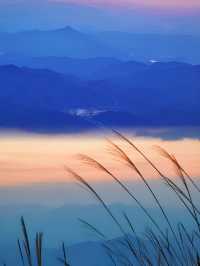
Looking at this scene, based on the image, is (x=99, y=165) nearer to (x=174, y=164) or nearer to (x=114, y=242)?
(x=174, y=164)

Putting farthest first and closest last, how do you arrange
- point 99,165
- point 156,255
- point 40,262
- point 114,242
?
point 114,242
point 156,255
point 99,165
point 40,262

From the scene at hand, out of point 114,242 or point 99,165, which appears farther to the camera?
point 114,242

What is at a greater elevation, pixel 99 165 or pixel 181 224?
pixel 99 165

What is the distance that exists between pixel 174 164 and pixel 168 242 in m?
0.27

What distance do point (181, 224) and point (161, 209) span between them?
195 mm

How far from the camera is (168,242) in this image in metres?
2.32

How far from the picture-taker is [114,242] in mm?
2504

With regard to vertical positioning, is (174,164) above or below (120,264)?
above

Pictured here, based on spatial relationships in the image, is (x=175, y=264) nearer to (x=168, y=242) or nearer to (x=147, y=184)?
(x=168, y=242)

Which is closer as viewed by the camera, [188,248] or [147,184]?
[147,184]

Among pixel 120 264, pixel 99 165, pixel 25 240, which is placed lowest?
pixel 120 264

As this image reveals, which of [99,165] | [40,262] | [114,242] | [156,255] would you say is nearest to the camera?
[40,262]

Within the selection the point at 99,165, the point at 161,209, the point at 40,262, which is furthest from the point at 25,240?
the point at 161,209

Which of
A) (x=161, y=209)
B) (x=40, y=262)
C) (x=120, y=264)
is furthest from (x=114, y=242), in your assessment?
(x=40, y=262)
